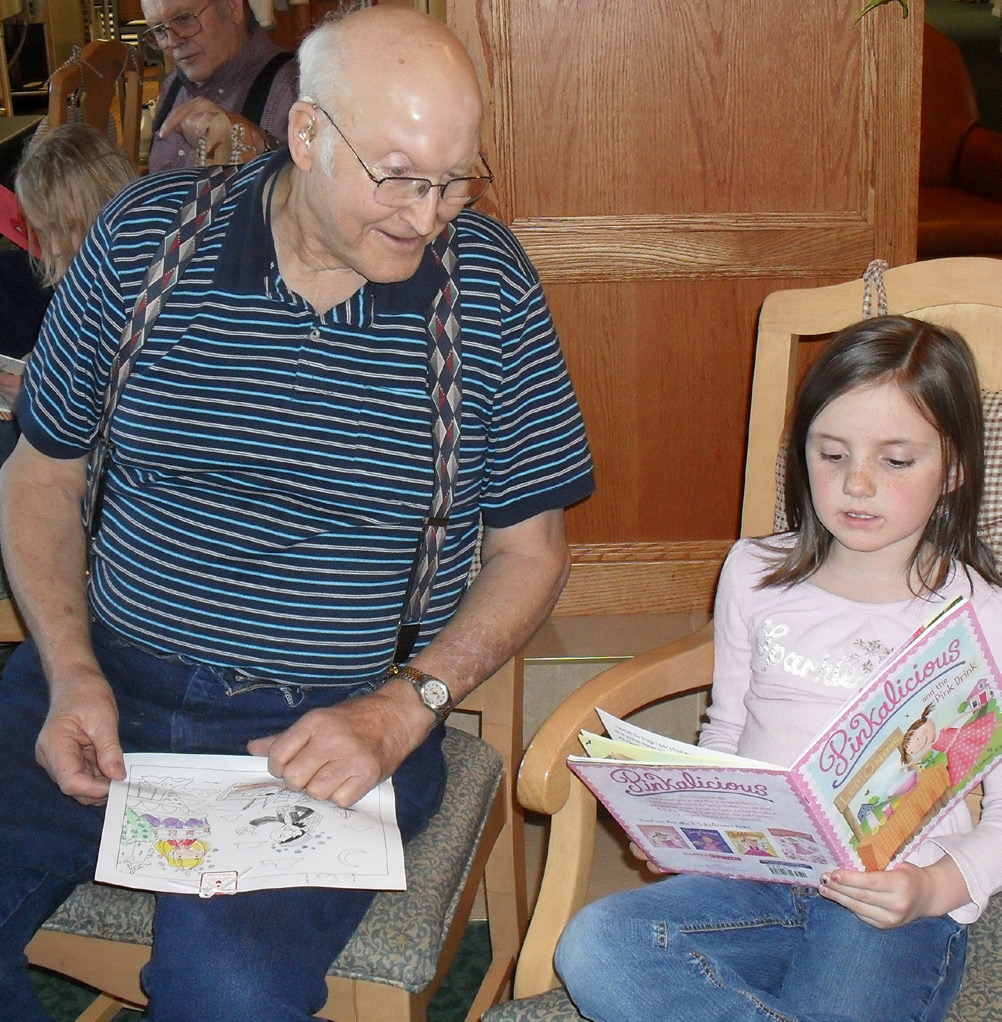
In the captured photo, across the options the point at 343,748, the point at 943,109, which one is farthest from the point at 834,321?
the point at 943,109

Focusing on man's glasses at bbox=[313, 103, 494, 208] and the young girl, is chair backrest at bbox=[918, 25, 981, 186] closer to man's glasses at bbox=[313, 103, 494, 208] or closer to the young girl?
the young girl

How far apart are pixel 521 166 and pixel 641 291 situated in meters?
0.31

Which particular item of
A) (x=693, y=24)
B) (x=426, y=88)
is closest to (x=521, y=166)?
(x=693, y=24)

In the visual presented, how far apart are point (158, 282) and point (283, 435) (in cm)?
23

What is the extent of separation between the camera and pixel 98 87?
3.64m

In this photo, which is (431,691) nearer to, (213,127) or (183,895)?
(183,895)

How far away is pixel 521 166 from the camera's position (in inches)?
86.7

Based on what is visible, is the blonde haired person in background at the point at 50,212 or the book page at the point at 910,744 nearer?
the book page at the point at 910,744

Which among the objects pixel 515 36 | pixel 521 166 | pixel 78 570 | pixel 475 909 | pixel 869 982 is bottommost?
pixel 475 909

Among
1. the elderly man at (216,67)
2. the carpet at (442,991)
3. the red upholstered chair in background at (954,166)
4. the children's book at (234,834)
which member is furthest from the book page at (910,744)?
the red upholstered chair in background at (954,166)

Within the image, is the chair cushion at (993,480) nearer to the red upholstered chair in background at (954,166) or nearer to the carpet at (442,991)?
the carpet at (442,991)

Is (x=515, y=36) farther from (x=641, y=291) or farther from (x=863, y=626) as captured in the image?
(x=863, y=626)

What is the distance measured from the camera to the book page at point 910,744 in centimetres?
102

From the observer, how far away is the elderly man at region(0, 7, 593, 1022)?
1275 millimetres
